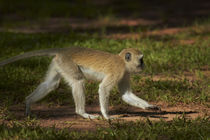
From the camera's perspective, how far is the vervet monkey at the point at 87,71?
18.9ft

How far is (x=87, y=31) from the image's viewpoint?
12.6m

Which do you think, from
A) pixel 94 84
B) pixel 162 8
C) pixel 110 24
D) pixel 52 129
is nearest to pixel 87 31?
pixel 110 24

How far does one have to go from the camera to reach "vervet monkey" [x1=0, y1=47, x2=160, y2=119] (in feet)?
18.9

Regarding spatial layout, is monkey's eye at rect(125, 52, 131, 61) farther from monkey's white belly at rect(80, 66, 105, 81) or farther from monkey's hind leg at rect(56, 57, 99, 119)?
monkey's hind leg at rect(56, 57, 99, 119)

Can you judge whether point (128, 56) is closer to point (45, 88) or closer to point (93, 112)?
point (93, 112)

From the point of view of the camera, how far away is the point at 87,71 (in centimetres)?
593

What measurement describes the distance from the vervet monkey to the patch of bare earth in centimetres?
20

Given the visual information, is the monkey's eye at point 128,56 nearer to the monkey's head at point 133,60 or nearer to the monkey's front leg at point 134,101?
the monkey's head at point 133,60

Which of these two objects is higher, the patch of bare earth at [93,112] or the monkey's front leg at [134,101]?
the monkey's front leg at [134,101]

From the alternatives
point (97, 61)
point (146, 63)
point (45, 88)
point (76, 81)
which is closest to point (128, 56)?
point (97, 61)

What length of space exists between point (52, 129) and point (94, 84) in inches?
105

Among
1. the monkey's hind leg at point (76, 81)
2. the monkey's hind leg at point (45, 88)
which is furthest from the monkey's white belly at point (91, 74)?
the monkey's hind leg at point (45, 88)

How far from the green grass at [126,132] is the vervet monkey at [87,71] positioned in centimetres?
68

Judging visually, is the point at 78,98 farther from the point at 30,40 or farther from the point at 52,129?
the point at 30,40
